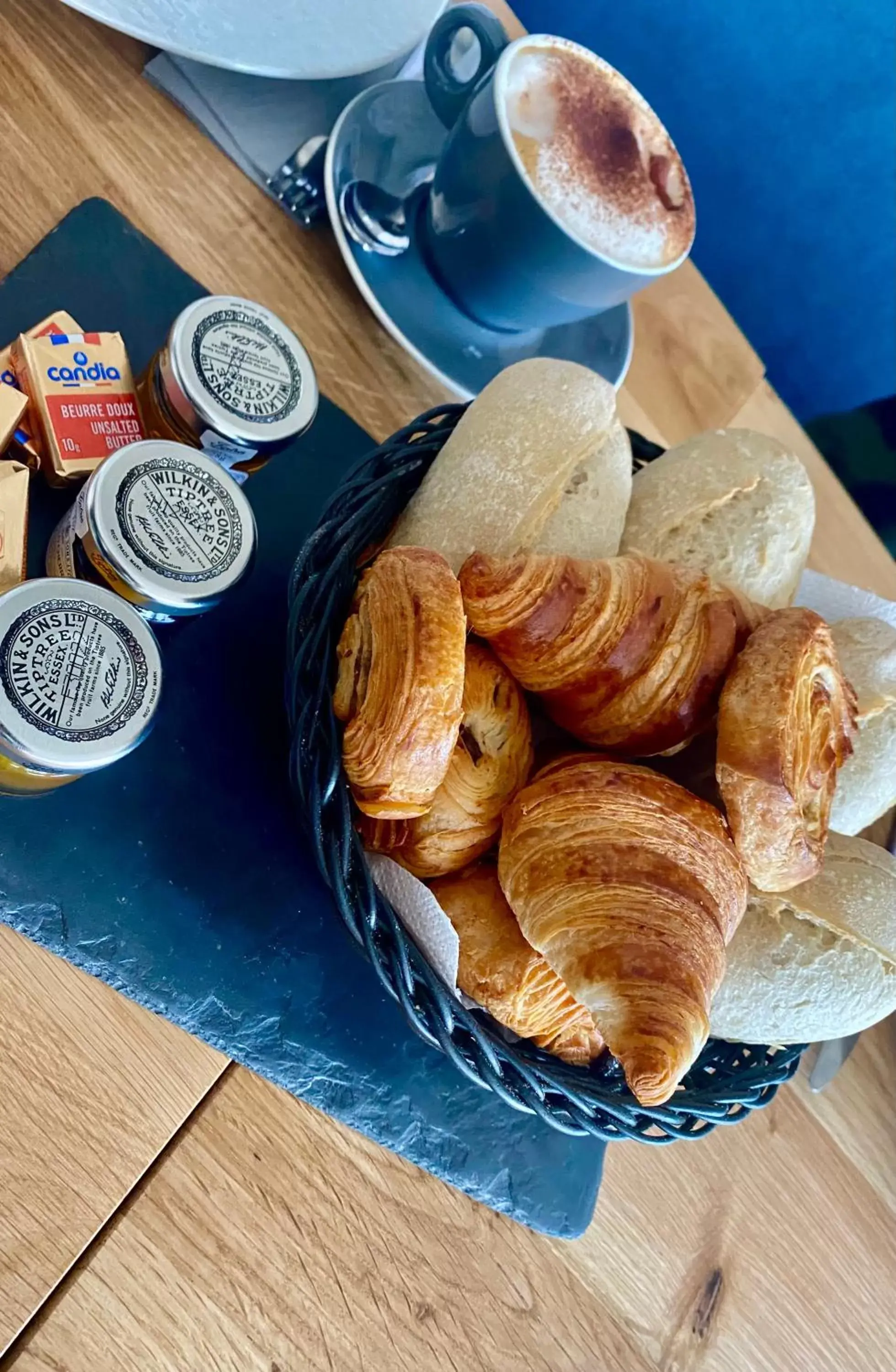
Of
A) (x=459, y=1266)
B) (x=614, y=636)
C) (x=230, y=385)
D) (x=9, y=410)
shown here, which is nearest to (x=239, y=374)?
(x=230, y=385)

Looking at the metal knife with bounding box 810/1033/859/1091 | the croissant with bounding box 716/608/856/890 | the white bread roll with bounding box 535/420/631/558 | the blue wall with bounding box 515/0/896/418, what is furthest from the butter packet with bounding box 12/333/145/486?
the blue wall with bounding box 515/0/896/418

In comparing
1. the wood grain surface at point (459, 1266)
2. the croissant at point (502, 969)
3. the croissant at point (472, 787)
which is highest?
the croissant at point (472, 787)

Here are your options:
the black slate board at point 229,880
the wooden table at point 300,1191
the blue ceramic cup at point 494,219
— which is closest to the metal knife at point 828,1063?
the wooden table at point 300,1191

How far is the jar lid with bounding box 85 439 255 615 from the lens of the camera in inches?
17.3

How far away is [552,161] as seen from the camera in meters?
0.60

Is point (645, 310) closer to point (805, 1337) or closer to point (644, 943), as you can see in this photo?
point (644, 943)

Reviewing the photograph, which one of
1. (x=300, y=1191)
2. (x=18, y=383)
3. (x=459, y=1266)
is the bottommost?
(x=459, y=1266)

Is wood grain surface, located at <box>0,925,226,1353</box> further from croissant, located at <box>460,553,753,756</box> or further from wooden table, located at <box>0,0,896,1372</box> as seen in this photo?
croissant, located at <box>460,553,753,756</box>

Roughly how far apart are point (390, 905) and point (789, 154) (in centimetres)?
134

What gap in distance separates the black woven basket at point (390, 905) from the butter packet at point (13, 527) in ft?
0.41

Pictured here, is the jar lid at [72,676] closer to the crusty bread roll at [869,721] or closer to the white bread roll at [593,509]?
the white bread roll at [593,509]

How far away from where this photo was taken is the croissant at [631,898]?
41 cm

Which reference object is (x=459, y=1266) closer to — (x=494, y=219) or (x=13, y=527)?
(x=13, y=527)

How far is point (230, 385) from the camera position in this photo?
50 centimetres
